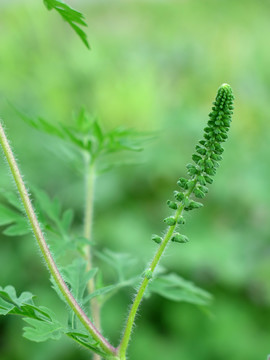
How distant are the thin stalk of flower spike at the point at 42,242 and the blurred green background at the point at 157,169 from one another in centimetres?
87

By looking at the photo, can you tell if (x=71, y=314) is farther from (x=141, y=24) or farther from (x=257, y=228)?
(x=141, y=24)

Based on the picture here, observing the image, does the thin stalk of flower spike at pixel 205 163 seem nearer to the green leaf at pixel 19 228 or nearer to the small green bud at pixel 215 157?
the small green bud at pixel 215 157

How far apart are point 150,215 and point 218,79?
2367mm

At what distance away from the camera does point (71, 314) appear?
4.05 feet

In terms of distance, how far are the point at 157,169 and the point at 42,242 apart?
3542 mm

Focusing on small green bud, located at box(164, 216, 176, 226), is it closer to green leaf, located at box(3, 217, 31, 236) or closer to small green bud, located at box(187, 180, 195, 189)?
small green bud, located at box(187, 180, 195, 189)

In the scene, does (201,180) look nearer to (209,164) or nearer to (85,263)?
(209,164)

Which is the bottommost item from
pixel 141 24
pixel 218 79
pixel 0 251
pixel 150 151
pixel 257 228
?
pixel 0 251

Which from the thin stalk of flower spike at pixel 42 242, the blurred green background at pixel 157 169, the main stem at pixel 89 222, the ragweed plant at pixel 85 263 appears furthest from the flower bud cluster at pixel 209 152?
the blurred green background at pixel 157 169

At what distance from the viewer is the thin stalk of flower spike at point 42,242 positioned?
1.14 metres

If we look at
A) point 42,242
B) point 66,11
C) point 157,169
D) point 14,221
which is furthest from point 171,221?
point 157,169

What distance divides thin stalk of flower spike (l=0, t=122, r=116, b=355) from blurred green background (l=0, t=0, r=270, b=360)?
0.87 m

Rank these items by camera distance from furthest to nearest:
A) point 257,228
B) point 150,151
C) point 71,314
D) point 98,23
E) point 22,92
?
point 98,23
point 22,92
point 150,151
point 257,228
point 71,314

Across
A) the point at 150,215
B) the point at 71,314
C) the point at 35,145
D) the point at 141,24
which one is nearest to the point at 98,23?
the point at 141,24
